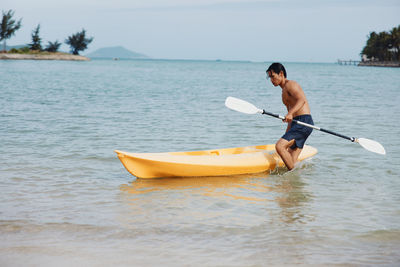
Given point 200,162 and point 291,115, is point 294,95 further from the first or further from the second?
point 200,162

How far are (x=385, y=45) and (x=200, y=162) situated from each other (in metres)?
106

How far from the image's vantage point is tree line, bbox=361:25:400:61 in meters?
101

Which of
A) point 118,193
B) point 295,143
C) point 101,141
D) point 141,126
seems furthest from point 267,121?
point 118,193

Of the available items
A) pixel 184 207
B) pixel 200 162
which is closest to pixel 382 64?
pixel 200 162

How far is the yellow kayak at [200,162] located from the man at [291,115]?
467mm

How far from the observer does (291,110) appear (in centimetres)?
721

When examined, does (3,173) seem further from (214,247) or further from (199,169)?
(214,247)

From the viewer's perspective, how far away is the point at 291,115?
23.3 ft

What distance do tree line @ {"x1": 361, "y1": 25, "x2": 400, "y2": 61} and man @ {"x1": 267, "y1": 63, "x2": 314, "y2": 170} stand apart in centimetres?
10112

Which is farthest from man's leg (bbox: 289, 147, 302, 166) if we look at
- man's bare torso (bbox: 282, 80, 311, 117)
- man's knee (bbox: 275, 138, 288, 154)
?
man's bare torso (bbox: 282, 80, 311, 117)

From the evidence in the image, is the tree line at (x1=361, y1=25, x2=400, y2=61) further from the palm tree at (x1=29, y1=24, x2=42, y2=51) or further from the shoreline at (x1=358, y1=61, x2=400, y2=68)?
the palm tree at (x1=29, y1=24, x2=42, y2=51)

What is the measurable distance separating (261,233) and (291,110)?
2641mm

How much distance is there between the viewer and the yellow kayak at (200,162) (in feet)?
23.4

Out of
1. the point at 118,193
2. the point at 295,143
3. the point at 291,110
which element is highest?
the point at 291,110
